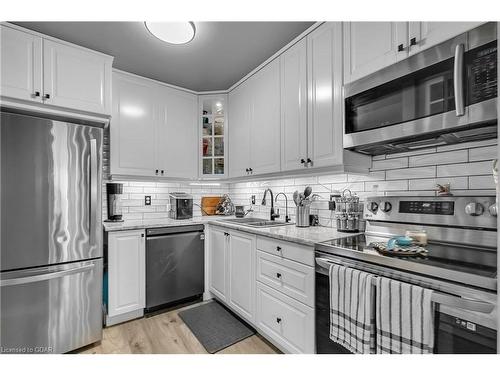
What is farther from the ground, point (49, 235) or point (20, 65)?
point (20, 65)

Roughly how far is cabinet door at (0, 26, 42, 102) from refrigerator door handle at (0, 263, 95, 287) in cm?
124

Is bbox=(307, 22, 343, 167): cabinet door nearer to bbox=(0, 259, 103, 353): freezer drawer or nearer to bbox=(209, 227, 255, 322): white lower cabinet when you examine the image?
bbox=(209, 227, 255, 322): white lower cabinet

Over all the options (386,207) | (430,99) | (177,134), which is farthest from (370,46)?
(177,134)

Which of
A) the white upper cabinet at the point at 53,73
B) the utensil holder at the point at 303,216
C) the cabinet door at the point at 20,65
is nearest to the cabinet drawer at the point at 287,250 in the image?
the utensil holder at the point at 303,216

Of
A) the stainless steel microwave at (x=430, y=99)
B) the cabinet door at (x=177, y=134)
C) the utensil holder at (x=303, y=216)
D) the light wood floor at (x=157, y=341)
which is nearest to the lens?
the stainless steel microwave at (x=430, y=99)

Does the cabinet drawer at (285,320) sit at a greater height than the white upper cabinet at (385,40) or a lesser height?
lesser

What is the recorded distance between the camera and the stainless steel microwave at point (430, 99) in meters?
1.02

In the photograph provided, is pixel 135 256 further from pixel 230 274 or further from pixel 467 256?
pixel 467 256

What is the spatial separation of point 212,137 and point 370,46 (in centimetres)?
194

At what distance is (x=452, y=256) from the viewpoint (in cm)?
106

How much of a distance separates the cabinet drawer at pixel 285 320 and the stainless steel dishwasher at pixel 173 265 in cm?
90

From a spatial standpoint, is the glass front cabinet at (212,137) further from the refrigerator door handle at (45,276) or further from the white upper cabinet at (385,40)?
the white upper cabinet at (385,40)

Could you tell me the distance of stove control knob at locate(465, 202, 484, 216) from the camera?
1.18m

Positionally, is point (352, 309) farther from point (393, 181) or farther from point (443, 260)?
point (393, 181)
